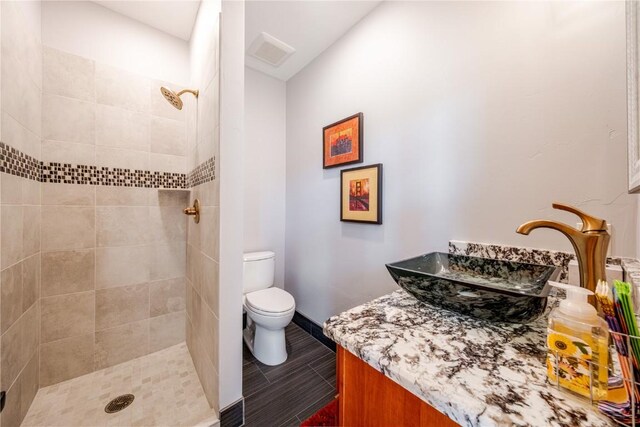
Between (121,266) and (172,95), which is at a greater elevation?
(172,95)

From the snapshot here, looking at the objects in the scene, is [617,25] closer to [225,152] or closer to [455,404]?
[455,404]

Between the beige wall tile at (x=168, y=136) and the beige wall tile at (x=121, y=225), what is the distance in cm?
47

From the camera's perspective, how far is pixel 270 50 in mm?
1965

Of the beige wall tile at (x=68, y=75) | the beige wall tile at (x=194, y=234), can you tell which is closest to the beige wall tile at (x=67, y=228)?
the beige wall tile at (x=194, y=234)

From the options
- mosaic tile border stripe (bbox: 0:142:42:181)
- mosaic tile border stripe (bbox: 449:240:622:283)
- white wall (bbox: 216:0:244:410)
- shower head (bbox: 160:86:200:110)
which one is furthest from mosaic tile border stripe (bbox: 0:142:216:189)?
mosaic tile border stripe (bbox: 449:240:622:283)

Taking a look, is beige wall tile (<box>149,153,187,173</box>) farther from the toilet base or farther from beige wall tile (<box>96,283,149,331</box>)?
the toilet base

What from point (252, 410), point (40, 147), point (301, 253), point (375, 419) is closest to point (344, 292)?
point (301, 253)

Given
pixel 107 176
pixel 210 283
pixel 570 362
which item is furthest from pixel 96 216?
pixel 570 362

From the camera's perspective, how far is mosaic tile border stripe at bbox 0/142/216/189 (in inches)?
43.7

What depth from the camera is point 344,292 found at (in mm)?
1811

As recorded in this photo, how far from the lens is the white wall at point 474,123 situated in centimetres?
85

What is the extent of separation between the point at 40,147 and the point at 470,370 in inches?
88.6

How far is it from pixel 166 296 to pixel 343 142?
70.5 inches

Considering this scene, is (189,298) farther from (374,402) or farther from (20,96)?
Answer: (374,402)
